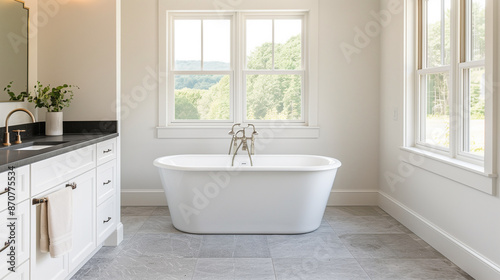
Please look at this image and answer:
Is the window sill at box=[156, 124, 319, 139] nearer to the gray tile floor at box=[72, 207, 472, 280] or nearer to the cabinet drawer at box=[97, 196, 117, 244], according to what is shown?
the gray tile floor at box=[72, 207, 472, 280]

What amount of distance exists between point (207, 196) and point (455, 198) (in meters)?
1.95

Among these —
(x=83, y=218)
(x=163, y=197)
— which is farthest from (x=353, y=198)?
(x=83, y=218)

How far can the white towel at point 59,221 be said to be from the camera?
7.42 feet

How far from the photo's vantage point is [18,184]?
2029mm

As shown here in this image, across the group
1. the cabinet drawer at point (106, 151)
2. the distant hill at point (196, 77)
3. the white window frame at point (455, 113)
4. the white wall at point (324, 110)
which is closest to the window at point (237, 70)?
the distant hill at point (196, 77)

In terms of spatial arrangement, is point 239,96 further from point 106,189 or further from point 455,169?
point 455,169

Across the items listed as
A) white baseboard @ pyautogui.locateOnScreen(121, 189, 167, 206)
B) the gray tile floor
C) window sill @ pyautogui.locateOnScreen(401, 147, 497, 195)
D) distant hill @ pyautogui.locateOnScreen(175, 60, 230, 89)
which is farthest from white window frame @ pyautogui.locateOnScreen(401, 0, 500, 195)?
white baseboard @ pyautogui.locateOnScreen(121, 189, 167, 206)

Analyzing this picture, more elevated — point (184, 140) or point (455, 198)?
point (184, 140)

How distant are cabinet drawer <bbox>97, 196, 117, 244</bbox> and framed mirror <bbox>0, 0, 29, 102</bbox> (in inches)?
40.7

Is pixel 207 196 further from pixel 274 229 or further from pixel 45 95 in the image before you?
pixel 45 95

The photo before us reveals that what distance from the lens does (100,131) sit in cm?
355

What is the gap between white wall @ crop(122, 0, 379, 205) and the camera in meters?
4.76

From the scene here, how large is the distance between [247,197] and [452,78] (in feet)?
6.22

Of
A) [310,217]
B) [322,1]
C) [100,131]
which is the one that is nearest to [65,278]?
[100,131]
